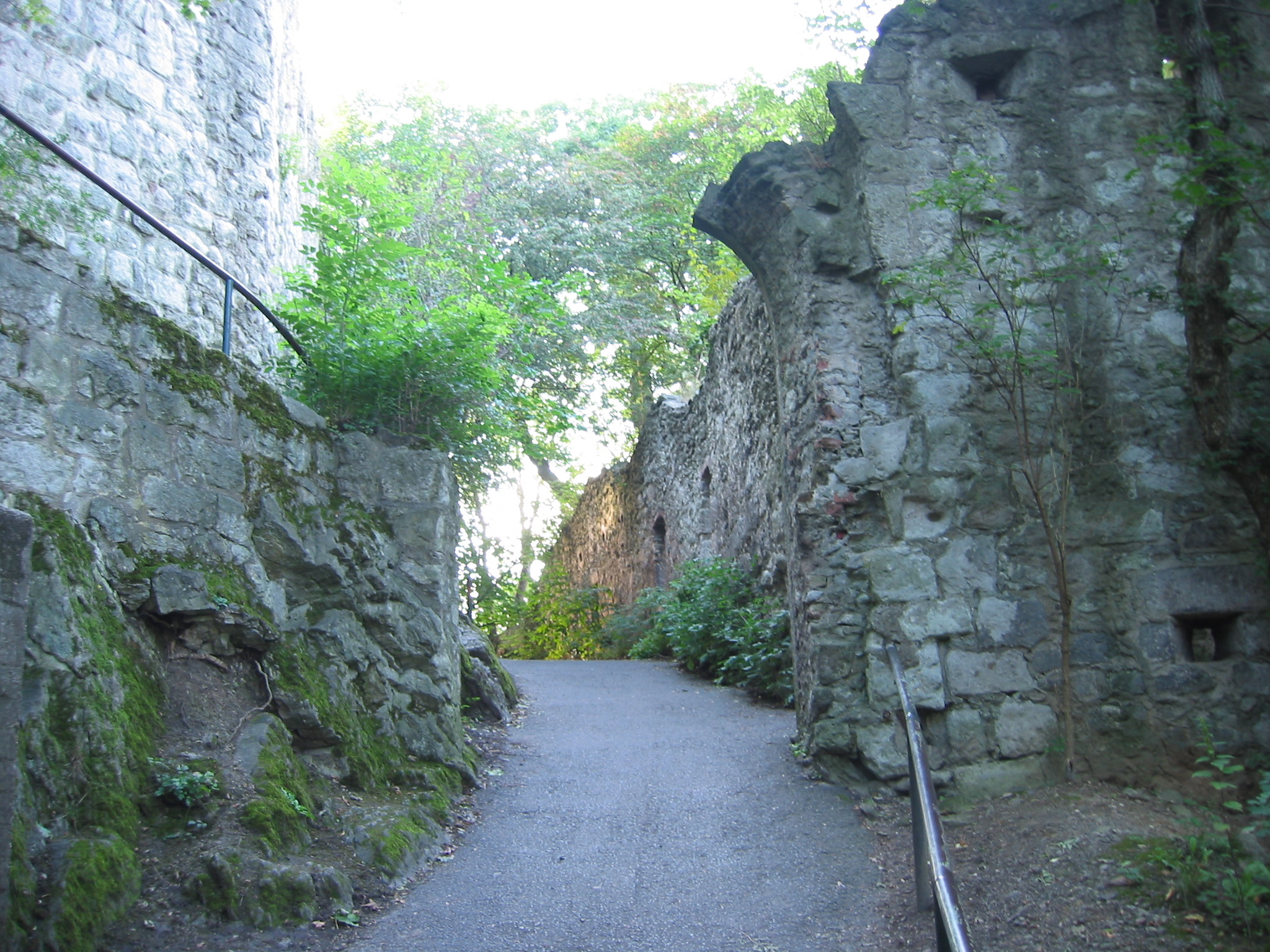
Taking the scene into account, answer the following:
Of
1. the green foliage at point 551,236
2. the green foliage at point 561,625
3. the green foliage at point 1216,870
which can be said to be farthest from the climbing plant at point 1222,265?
the green foliage at point 561,625

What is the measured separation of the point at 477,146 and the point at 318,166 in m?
7.97

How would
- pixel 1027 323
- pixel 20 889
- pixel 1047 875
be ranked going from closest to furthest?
1. pixel 20 889
2. pixel 1047 875
3. pixel 1027 323

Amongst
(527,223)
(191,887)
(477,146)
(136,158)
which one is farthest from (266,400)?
(477,146)

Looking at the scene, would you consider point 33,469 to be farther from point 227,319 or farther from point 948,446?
point 948,446

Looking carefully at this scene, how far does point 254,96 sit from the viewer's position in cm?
870

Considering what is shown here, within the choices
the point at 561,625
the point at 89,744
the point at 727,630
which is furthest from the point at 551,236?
the point at 89,744

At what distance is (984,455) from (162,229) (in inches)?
168

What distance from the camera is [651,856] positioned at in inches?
169

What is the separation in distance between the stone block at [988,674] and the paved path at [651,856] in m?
0.83

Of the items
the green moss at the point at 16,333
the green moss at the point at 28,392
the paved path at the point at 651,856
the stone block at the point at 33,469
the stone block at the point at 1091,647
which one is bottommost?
the paved path at the point at 651,856

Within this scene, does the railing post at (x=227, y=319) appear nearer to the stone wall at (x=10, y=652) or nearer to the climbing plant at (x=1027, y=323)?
the stone wall at (x=10, y=652)

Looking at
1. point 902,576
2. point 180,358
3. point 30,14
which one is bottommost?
point 902,576

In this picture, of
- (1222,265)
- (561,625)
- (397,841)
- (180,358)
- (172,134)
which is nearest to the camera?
(397,841)

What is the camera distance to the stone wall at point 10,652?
2.66m
